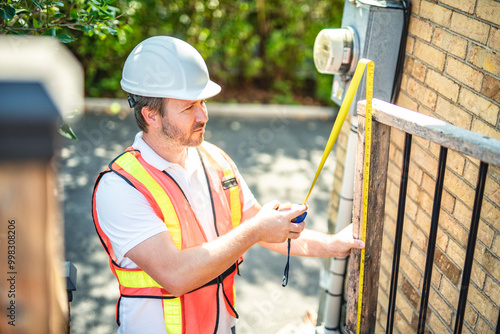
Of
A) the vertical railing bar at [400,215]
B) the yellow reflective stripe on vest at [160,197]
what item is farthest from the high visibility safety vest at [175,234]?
the vertical railing bar at [400,215]

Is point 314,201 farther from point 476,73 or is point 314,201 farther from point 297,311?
point 476,73

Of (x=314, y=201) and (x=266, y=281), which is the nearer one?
(x=266, y=281)

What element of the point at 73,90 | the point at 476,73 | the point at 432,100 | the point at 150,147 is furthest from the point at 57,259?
the point at 432,100

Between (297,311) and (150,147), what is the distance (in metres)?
2.51

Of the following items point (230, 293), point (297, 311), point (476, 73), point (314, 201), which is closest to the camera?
point (476, 73)

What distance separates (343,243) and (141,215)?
90 centimetres

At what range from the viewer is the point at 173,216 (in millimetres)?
1987

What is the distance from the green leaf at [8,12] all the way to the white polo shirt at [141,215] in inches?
30.3

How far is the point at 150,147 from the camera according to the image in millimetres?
2160

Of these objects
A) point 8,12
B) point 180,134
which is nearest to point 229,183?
point 180,134

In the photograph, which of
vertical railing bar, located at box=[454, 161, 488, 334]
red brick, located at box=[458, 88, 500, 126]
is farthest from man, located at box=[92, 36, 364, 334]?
red brick, located at box=[458, 88, 500, 126]

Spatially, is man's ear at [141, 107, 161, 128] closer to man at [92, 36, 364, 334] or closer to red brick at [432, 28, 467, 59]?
man at [92, 36, 364, 334]

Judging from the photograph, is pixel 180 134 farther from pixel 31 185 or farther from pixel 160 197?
pixel 31 185

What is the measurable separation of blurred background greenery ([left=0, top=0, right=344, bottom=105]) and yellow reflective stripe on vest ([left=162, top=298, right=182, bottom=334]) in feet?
19.9
